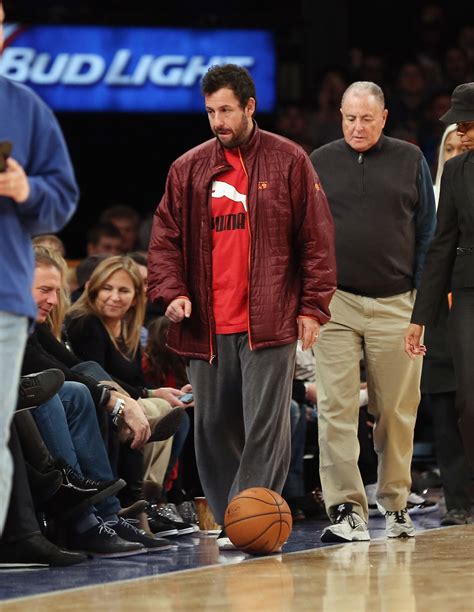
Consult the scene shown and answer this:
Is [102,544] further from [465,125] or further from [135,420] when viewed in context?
[465,125]

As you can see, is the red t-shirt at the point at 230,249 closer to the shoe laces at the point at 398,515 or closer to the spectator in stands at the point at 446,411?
the shoe laces at the point at 398,515

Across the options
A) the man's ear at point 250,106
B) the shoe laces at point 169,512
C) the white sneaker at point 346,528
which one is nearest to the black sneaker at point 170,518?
the shoe laces at point 169,512

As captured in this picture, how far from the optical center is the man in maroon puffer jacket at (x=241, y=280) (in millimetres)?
5301

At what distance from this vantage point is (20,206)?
3.46 m

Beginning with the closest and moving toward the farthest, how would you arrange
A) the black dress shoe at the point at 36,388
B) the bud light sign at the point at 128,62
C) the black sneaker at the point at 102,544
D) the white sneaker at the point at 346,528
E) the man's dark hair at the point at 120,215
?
the black dress shoe at the point at 36,388 → the black sneaker at the point at 102,544 → the white sneaker at the point at 346,528 → the man's dark hair at the point at 120,215 → the bud light sign at the point at 128,62

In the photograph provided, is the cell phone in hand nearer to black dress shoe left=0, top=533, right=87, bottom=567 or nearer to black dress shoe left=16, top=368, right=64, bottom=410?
black dress shoe left=16, top=368, right=64, bottom=410

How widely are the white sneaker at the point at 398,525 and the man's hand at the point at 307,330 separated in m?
0.91

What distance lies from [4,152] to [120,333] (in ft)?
10.4

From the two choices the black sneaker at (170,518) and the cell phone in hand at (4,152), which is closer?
the cell phone in hand at (4,152)

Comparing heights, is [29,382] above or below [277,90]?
below

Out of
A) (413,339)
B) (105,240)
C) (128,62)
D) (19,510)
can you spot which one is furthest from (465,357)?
(128,62)

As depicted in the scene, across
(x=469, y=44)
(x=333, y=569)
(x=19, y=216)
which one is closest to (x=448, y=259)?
(x=333, y=569)

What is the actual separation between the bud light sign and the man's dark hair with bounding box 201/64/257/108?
6.77 meters

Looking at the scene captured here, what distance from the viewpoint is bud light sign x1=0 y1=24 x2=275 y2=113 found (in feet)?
39.5
